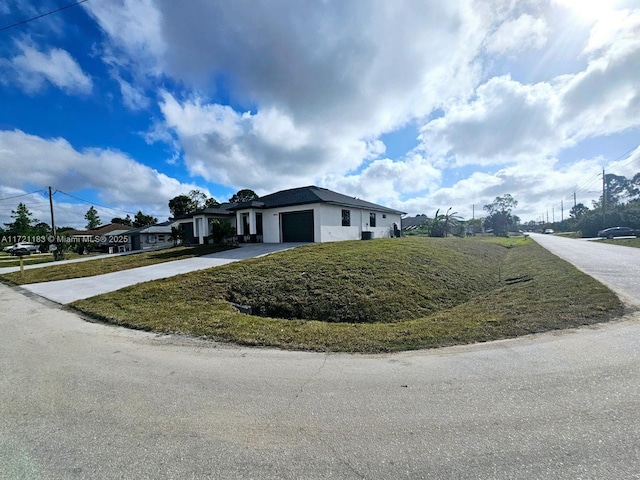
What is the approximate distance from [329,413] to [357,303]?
15.6 feet

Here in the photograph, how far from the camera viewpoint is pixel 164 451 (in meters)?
2.32

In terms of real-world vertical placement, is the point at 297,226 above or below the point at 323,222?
below

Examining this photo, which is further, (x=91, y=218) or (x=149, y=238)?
(x=91, y=218)

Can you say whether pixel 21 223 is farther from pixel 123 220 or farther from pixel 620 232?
pixel 620 232

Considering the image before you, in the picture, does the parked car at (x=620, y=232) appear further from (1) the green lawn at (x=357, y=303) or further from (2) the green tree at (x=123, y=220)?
(2) the green tree at (x=123, y=220)

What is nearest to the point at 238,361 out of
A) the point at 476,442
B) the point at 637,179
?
the point at 476,442

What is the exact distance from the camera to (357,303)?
24.4 ft

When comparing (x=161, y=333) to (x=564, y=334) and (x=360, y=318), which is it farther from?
(x=564, y=334)

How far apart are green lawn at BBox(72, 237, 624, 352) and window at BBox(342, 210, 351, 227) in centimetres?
958

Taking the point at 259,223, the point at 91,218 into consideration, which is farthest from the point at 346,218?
the point at 91,218

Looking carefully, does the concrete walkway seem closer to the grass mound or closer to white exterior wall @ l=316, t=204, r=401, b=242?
the grass mound

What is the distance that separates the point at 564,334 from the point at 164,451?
18.9ft

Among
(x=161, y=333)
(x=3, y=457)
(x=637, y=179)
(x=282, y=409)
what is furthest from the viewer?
(x=637, y=179)

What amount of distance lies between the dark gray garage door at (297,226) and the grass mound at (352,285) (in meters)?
7.14
